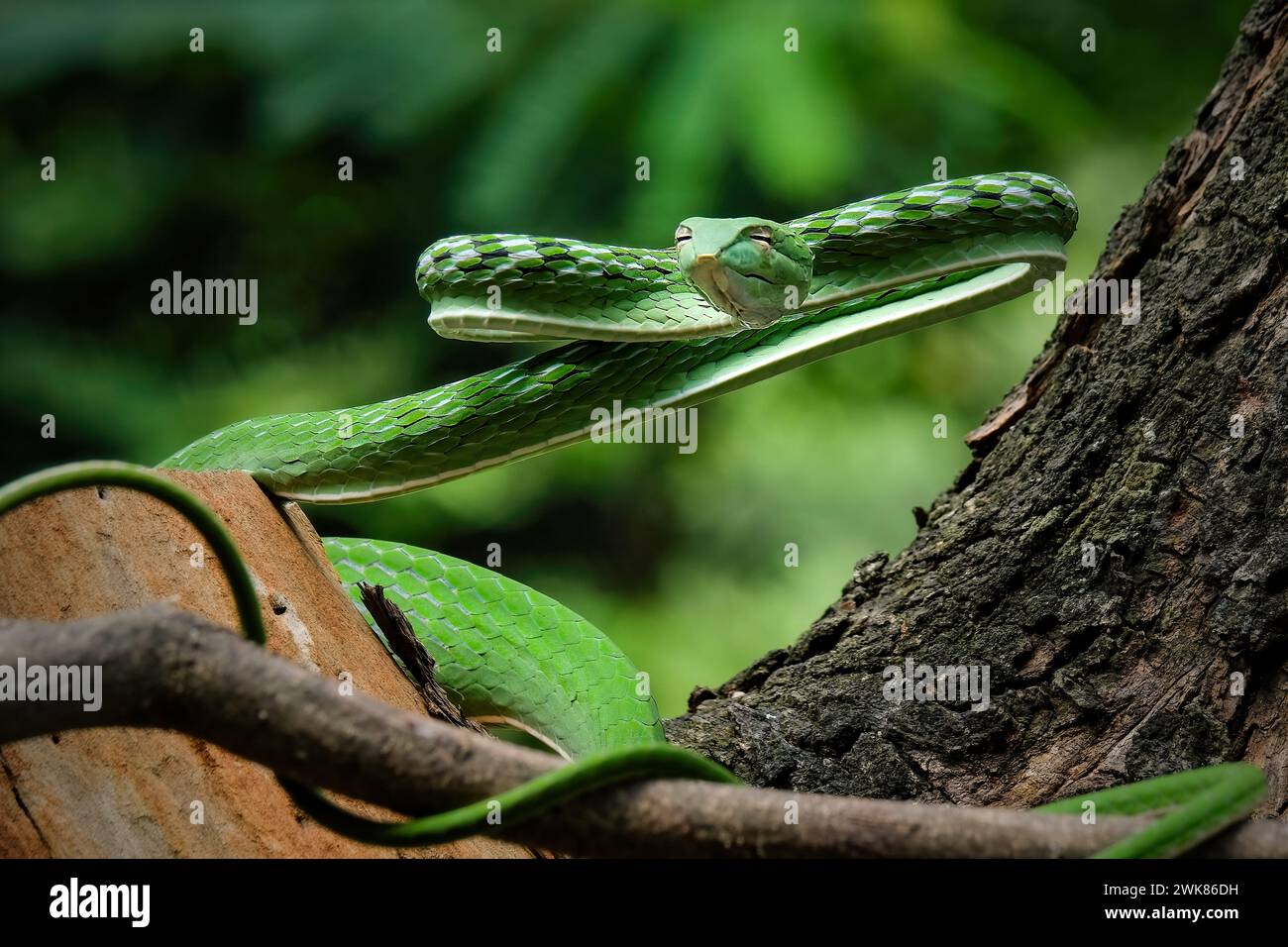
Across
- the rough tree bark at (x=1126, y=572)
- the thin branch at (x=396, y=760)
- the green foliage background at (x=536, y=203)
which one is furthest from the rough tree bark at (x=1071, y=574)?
the green foliage background at (x=536, y=203)

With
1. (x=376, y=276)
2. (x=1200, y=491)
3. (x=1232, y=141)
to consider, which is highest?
(x=376, y=276)

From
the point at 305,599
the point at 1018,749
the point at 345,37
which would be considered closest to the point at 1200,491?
the point at 1018,749

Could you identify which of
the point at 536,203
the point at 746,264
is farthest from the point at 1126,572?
the point at 536,203

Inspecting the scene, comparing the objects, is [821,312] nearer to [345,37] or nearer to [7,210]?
[345,37]

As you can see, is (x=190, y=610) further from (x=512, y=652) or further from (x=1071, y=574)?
(x=1071, y=574)

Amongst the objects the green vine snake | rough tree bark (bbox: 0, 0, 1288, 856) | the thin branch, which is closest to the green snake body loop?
the green vine snake

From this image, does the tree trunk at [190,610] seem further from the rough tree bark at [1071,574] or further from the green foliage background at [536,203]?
the green foliage background at [536,203]
